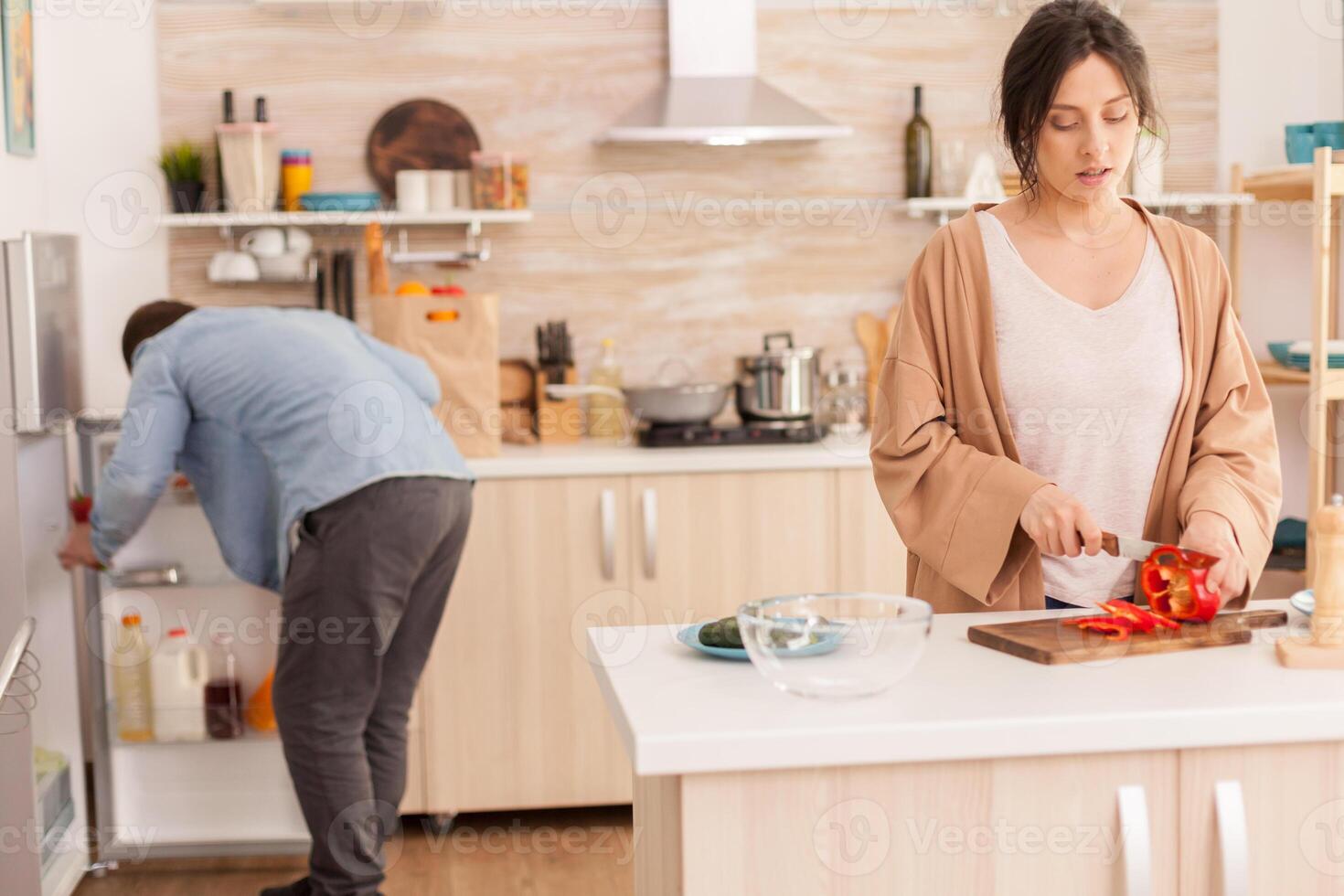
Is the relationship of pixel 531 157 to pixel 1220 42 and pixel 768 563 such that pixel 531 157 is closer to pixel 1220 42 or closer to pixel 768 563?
pixel 768 563

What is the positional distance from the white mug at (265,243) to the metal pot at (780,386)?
3.80 ft

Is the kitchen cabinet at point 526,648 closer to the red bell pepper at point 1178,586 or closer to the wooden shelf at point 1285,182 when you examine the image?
the wooden shelf at point 1285,182

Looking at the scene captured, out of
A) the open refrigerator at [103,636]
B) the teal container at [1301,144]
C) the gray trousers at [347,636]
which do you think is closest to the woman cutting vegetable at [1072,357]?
the gray trousers at [347,636]

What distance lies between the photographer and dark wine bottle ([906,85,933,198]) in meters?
3.52

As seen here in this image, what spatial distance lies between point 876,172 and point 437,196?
1135 millimetres

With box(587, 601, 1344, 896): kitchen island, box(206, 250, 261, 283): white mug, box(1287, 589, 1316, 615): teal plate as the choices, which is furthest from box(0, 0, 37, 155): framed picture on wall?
box(1287, 589, 1316, 615): teal plate

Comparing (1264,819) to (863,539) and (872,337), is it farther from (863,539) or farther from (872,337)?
(872,337)

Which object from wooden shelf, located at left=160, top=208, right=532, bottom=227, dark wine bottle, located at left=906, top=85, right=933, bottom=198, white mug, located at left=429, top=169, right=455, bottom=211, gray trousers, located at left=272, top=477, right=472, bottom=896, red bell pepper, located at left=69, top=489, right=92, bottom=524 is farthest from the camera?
dark wine bottle, located at left=906, top=85, right=933, bottom=198


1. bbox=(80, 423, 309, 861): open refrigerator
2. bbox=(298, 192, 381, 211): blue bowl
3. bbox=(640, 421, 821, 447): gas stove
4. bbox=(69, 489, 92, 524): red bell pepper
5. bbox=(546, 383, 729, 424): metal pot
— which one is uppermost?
bbox=(298, 192, 381, 211): blue bowl

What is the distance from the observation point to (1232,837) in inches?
44.6

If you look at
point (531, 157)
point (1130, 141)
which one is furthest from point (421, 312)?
point (1130, 141)

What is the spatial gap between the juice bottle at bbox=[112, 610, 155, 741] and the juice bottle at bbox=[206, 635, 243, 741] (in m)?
0.12

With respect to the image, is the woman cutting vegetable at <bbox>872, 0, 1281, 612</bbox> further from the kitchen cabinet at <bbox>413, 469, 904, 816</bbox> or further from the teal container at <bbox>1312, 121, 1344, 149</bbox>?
the teal container at <bbox>1312, 121, 1344, 149</bbox>

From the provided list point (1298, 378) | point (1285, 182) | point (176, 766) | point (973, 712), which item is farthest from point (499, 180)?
point (973, 712)
